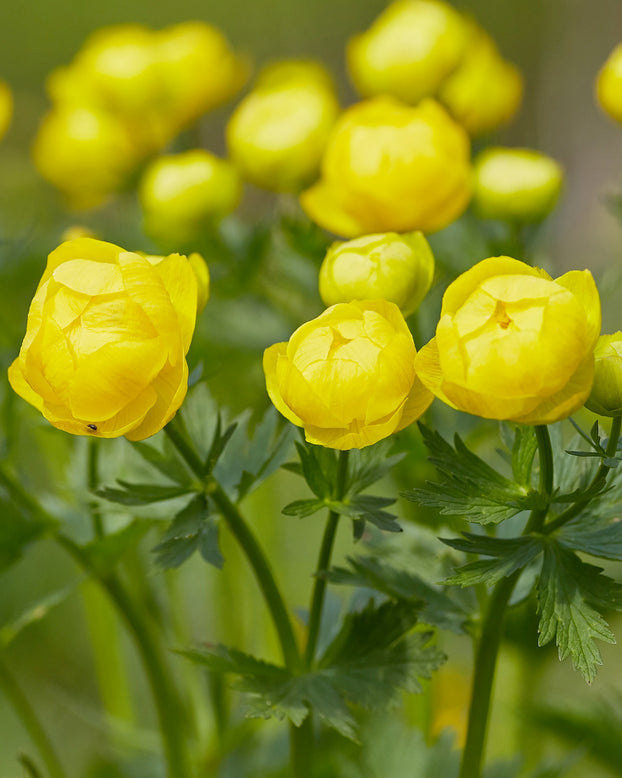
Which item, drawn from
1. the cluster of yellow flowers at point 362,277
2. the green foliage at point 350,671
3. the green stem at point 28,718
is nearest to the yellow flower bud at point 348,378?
the cluster of yellow flowers at point 362,277

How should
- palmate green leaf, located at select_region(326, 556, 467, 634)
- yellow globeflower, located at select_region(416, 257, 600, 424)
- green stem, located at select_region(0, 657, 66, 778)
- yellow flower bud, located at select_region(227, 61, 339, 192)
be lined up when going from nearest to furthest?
yellow globeflower, located at select_region(416, 257, 600, 424) → palmate green leaf, located at select_region(326, 556, 467, 634) → green stem, located at select_region(0, 657, 66, 778) → yellow flower bud, located at select_region(227, 61, 339, 192)

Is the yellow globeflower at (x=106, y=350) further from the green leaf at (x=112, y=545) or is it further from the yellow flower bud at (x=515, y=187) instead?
the yellow flower bud at (x=515, y=187)

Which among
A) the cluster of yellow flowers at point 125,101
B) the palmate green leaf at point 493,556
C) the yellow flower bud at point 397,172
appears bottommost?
the palmate green leaf at point 493,556

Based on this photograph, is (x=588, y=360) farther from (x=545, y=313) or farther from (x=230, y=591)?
(x=230, y=591)

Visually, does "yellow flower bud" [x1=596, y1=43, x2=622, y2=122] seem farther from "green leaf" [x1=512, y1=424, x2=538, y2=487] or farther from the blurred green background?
"green leaf" [x1=512, y1=424, x2=538, y2=487]

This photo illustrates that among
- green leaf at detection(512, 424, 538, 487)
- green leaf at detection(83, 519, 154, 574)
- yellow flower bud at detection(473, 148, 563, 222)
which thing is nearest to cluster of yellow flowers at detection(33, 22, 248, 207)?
yellow flower bud at detection(473, 148, 563, 222)

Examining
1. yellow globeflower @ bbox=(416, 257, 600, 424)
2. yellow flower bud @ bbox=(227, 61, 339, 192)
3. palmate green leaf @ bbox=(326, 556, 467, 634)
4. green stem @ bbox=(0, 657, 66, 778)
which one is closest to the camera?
yellow globeflower @ bbox=(416, 257, 600, 424)
